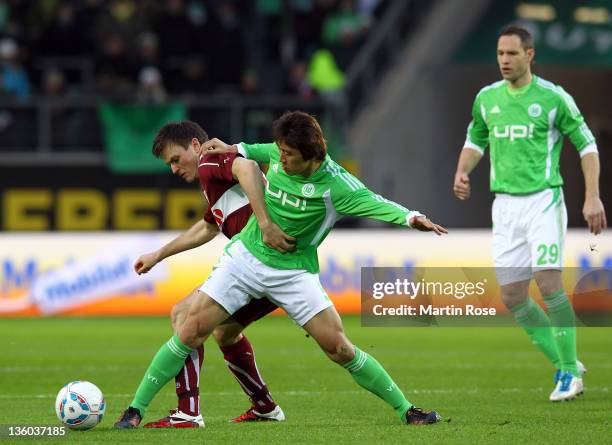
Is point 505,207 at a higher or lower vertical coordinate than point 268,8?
lower

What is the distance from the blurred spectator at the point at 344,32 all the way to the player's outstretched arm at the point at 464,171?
12504mm

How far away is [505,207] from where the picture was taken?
920cm

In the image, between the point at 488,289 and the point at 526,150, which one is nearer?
the point at 488,289

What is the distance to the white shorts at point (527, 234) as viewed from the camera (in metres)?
8.99

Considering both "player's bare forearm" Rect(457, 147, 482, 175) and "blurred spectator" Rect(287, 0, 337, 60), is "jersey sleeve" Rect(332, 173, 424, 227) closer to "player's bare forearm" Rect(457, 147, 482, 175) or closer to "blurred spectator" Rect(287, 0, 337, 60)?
"player's bare forearm" Rect(457, 147, 482, 175)

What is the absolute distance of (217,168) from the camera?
7473 mm

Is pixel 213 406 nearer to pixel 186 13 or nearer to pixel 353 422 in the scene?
pixel 353 422

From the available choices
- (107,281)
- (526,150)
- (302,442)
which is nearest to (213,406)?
(302,442)

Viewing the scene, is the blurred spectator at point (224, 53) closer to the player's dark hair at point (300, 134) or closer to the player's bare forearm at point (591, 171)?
the player's bare forearm at point (591, 171)

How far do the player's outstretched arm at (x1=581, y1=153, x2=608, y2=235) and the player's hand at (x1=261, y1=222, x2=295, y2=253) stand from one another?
2165 millimetres

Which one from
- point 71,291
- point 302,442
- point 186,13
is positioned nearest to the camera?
point 302,442

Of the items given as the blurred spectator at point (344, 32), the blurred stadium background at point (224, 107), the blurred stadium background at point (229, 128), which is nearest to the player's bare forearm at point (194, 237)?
the blurred stadium background at point (229, 128)

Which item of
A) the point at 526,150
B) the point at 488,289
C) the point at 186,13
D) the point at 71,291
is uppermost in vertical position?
the point at 186,13

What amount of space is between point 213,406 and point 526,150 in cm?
266
